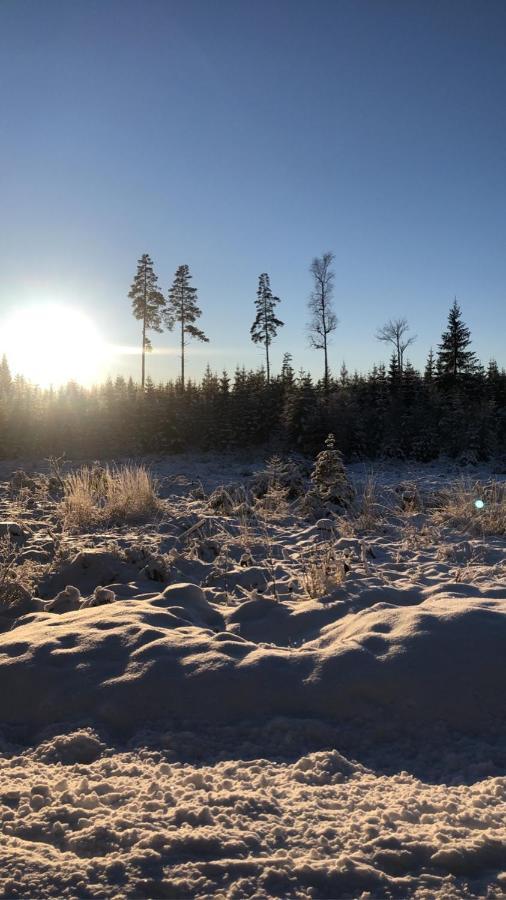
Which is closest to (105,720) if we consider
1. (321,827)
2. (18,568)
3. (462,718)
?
(321,827)

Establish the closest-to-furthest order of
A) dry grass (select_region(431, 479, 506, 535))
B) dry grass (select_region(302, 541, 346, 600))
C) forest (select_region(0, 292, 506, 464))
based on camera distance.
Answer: dry grass (select_region(302, 541, 346, 600))
dry grass (select_region(431, 479, 506, 535))
forest (select_region(0, 292, 506, 464))

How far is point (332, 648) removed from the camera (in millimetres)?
3201

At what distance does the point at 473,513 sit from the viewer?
7.02m

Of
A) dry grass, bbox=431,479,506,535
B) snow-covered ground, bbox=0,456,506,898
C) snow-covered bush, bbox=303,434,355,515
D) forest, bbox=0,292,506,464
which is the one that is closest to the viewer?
snow-covered ground, bbox=0,456,506,898

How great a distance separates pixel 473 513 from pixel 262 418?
50.5 ft

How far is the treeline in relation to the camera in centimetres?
1984

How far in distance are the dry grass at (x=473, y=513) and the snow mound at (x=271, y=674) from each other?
323cm

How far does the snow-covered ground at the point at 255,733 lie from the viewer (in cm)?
175

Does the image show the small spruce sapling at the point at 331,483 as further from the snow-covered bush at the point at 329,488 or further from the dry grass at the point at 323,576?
the dry grass at the point at 323,576

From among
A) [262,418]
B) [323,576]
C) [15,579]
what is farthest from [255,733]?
[262,418]

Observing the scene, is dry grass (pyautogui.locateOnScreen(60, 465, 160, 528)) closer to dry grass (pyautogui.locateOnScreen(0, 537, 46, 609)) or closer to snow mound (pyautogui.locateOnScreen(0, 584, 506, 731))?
dry grass (pyautogui.locateOnScreen(0, 537, 46, 609))

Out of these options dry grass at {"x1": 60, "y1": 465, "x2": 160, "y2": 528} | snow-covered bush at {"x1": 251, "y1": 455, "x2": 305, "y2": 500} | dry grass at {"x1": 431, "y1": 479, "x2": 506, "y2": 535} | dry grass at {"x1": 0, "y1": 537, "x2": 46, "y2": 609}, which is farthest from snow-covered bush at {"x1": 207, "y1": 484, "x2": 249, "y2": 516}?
dry grass at {"x1": 0, "y1": 537, "x2": 46, "y2": 609}

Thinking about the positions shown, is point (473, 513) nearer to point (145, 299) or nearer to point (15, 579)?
point (15, 579)

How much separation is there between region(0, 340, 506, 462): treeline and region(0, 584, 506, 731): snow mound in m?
16.4
